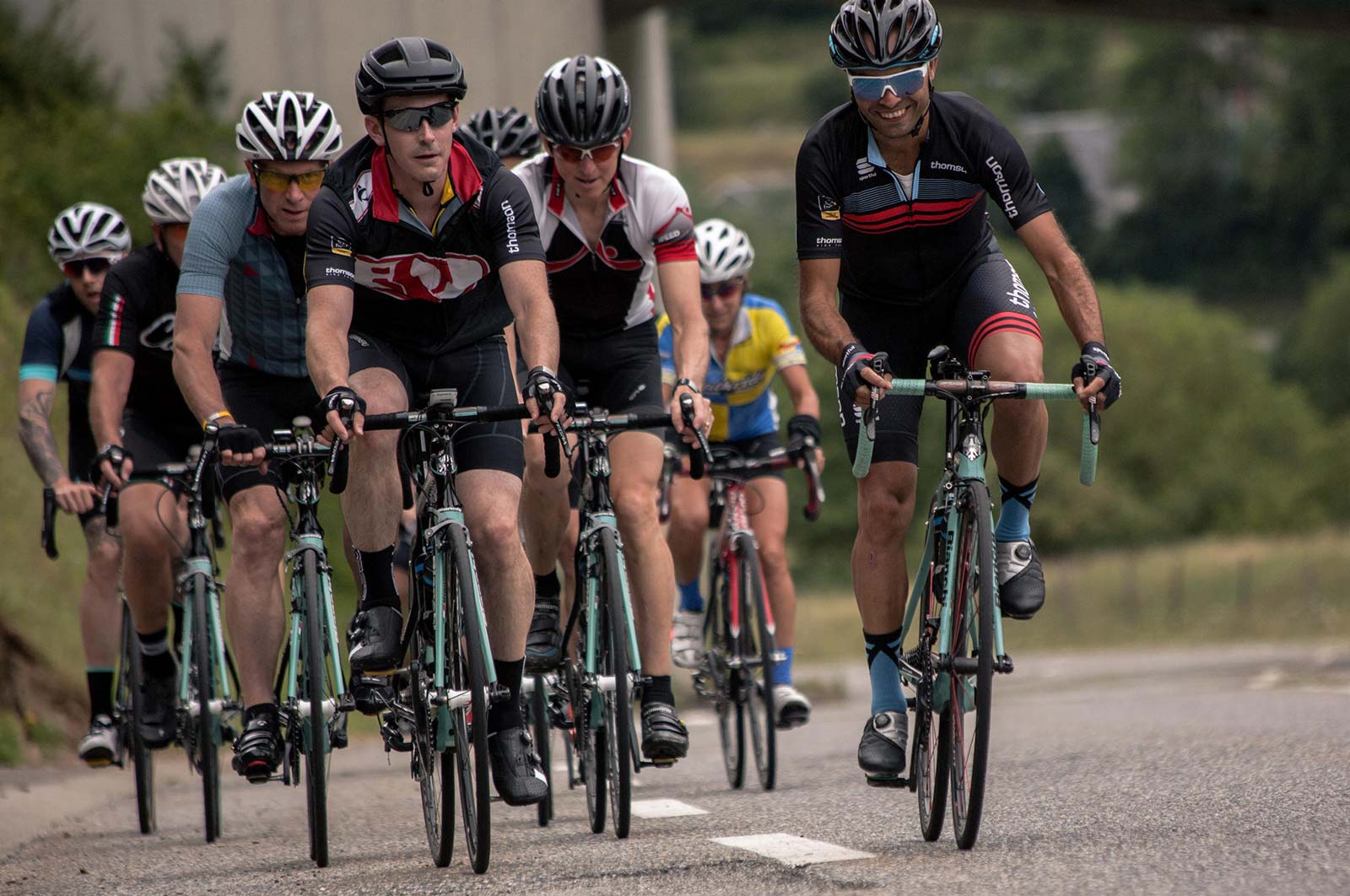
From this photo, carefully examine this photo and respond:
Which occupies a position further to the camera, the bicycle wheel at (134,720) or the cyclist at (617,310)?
the bicycle wheel at (134,720)

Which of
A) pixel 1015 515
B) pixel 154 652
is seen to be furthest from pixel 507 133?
pixel 1015 515

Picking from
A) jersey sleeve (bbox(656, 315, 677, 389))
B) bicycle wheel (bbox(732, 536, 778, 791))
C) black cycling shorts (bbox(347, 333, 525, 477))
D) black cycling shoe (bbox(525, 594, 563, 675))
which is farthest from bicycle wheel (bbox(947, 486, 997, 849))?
jersey sleeve (bbox(656, 315, 677, 389))

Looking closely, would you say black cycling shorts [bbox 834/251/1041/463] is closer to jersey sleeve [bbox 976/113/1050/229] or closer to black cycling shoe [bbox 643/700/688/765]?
jersey sleeve [bbox 976/113/1050/229]

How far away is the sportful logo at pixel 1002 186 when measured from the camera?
593 cm

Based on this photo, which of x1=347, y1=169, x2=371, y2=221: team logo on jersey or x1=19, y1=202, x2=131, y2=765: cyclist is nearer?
x1=347, y1=169, x2=371, y2=221: team logo on jersey

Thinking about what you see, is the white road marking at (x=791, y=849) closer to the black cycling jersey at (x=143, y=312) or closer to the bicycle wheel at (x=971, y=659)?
the bicycle wheel at (x=971, y=659)

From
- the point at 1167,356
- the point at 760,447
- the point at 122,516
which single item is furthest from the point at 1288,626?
the point at 1167,356

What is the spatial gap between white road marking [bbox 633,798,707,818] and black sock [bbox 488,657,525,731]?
4.41 ft

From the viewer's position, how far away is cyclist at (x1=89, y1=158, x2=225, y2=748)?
8.20m

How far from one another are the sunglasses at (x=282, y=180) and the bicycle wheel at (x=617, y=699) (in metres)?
1.79

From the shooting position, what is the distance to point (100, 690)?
884 centimetres

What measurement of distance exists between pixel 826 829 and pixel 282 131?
3.24 m

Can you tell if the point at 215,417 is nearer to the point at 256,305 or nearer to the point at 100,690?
the point at 256,305

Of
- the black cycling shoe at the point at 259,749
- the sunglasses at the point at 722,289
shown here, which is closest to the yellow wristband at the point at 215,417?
the black cycling shoe at the point at 259,749
